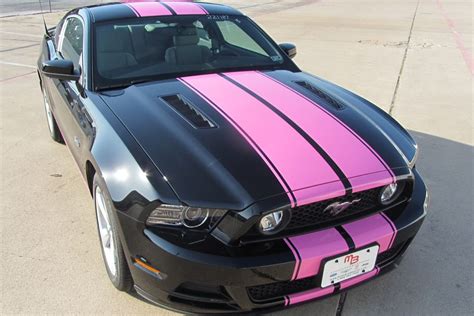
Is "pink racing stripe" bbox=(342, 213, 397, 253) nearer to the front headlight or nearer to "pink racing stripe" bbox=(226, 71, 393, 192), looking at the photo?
"pink racing stripe" bbox=(226, 71, 393, 192)

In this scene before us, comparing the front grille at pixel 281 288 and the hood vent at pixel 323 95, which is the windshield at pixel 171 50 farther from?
the front grille at pixel 281 288

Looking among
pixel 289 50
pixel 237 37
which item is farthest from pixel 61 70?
pixel 289 50

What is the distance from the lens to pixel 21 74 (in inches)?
264

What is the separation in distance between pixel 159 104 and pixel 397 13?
1651 cm

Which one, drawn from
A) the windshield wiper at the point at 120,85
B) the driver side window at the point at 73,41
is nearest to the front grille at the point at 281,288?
the windshield wiper at the point at 120,85

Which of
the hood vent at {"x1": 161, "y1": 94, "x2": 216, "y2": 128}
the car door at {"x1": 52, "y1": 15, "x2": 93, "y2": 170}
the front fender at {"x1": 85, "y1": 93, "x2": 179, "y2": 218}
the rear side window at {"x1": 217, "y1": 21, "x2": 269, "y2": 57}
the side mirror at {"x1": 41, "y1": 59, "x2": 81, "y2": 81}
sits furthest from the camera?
the rear side window at {"x1": 217, "y1": 21, "x2": 269, "y2": 57}

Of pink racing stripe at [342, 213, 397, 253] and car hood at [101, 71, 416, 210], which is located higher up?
car hood at [101, 71, 416, 210]

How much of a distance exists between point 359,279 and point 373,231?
249 millimetres

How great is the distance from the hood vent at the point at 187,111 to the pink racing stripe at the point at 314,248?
0.78m

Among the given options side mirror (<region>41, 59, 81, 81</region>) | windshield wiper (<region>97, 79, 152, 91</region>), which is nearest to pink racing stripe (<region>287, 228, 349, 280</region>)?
windshield wiper (<region>97, 79, 152, 91</region>)

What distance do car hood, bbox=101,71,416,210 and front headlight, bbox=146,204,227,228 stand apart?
0.05 metres

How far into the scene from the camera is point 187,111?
241 centimetres

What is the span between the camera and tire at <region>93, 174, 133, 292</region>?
6.71 ft

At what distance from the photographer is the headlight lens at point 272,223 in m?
1.84
